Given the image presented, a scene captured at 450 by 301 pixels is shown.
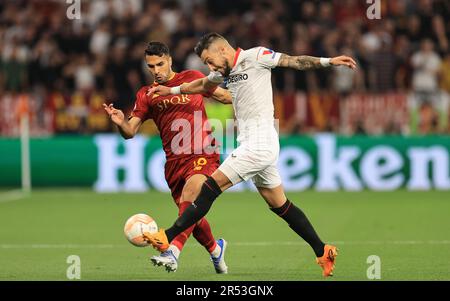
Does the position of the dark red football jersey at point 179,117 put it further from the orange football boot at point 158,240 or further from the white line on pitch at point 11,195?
the white line on pitch at point 11,195

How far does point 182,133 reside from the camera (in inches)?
388

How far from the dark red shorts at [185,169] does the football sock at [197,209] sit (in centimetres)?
59

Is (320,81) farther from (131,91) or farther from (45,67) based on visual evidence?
(45,67)

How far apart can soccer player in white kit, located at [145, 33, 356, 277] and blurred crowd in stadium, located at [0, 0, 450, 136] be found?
1078cm

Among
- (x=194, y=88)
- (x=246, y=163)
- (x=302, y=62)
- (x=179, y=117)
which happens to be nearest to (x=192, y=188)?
(x=246, y=163)

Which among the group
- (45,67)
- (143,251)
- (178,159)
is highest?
(45,67)

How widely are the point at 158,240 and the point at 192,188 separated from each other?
78 centimetres

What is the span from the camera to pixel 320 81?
20.9 metres

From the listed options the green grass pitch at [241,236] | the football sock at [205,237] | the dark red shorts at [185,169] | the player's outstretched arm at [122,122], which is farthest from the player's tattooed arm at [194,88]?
the green grass pitch at [241,236]

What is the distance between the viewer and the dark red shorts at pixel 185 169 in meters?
9.80

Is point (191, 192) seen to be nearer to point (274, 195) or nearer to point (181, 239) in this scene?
point (181, 239)
